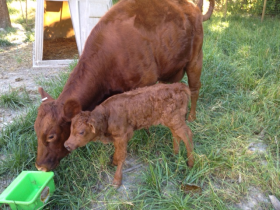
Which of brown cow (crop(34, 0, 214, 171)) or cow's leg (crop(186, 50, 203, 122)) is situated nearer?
brown cow (crop(34, 0, 214, 171))

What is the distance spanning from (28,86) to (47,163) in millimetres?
3044

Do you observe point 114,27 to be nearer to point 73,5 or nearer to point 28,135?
point 28,135

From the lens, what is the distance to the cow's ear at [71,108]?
7.67 feet

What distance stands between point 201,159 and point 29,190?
184cm

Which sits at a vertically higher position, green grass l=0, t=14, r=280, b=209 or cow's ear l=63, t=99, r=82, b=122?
cow's ear l=63, t=99, r=82, b=122

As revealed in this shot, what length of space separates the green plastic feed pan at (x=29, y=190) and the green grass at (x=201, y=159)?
117mm

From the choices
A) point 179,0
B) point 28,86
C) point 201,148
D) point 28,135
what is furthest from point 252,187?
point 28,86

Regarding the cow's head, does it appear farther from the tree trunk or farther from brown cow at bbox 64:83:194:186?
the tree trunk

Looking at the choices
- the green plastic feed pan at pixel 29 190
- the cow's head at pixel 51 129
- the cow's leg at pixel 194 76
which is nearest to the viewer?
the green plastic feed pan at pixel 29 190

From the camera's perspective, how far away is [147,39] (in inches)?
121

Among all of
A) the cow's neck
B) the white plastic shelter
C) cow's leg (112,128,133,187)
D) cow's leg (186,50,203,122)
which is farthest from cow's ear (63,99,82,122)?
the white plastic shelter

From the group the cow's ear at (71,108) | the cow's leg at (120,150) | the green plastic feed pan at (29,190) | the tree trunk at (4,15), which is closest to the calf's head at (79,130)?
the cow's ear at (71,108)

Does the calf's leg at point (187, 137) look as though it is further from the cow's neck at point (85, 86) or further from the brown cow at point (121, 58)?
the cow's neck at point (85, 86)

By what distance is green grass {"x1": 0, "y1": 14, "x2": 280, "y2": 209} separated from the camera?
8.36ft
